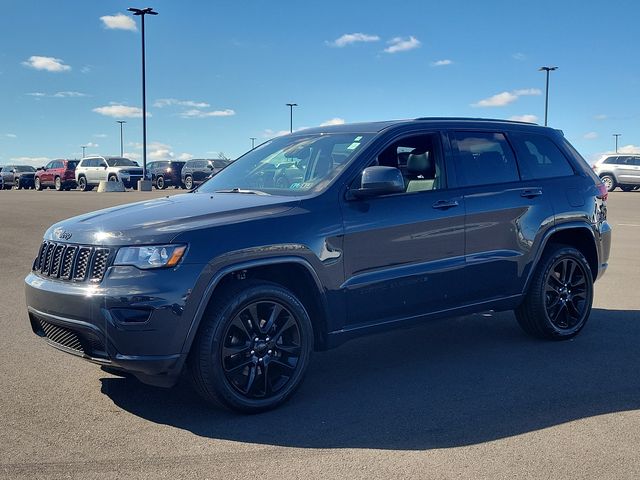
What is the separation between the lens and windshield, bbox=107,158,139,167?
3959 cm

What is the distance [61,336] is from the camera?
4.25 metres

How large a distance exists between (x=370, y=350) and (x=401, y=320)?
0.99 metres

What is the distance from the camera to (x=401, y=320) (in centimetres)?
489

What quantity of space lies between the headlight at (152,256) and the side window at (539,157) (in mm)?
3238

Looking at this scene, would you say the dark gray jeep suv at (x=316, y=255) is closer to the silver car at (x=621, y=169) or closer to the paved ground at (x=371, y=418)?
the paved ground at (x=371, y=418)

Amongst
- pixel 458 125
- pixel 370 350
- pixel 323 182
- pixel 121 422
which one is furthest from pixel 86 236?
pixel 458 125

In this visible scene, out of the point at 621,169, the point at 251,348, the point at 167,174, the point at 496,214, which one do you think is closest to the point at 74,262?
the point at 251,348

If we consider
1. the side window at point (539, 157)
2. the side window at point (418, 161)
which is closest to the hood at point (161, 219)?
the side window at point (418, 161)

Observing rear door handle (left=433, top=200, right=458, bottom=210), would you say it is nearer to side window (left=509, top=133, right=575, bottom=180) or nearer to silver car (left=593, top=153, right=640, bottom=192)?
side window (left=509, top=133, right=575, bottom=180)

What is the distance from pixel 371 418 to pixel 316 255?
41.7 inches

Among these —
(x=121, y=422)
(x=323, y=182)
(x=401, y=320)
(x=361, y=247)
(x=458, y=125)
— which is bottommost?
(x=121, y=422)

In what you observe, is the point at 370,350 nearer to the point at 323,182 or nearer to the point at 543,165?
the point at 323,182

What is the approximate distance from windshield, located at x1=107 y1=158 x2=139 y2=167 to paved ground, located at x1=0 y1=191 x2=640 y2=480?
115 ft

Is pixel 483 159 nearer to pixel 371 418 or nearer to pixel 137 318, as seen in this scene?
pixel 371 418
